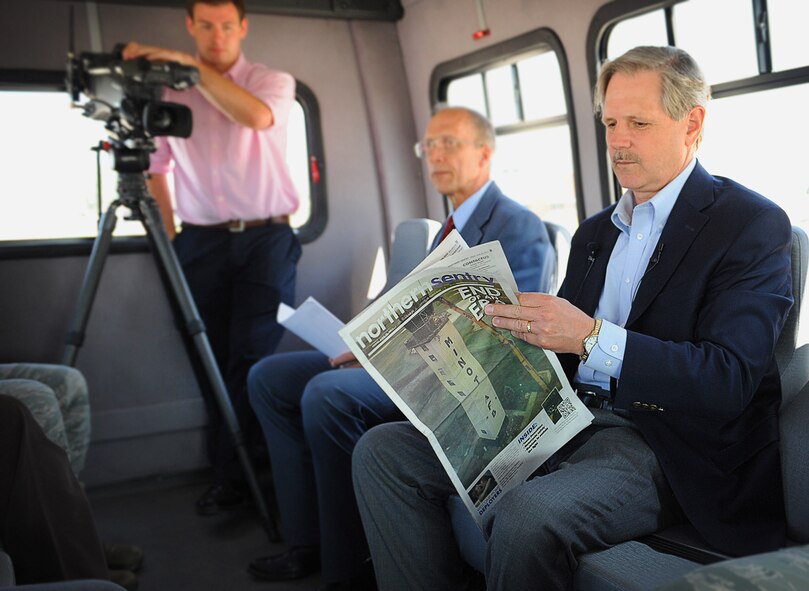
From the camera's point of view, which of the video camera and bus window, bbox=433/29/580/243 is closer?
the video camera

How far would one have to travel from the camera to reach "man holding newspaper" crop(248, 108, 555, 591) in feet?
8.59

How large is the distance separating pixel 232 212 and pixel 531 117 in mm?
1327

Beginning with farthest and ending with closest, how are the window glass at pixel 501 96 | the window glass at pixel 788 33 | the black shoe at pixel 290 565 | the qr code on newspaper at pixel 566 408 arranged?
A: the window glass at pixel 501 96
the black shoe at pixel 290 565
the window glass at pixel 788 33
the qr code on newspaper at pixel 566 408

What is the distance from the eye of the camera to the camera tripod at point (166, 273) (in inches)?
129

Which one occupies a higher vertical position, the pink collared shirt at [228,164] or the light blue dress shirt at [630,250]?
the pink collared shirt at [228,164]

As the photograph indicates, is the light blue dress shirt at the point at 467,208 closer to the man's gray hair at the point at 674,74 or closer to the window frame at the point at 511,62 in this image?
the window frame at the point at 511,62

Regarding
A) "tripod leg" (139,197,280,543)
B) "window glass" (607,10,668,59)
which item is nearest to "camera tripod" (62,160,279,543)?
"tripod leg" (139,197,280,543)

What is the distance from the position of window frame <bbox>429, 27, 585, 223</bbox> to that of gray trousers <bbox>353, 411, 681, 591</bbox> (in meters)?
1.67

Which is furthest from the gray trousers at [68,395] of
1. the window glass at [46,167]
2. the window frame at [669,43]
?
the window frame at [669,43]

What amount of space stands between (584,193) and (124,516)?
7.43ft

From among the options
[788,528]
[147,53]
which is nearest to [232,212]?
[147,53]

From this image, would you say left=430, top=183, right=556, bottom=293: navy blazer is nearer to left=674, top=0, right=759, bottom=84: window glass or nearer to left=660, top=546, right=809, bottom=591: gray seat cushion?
left=674, top=0, right=759, bottom=84: window glass

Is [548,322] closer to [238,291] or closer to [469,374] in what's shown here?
[469,374]

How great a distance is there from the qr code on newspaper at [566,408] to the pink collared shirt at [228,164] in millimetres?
2181
